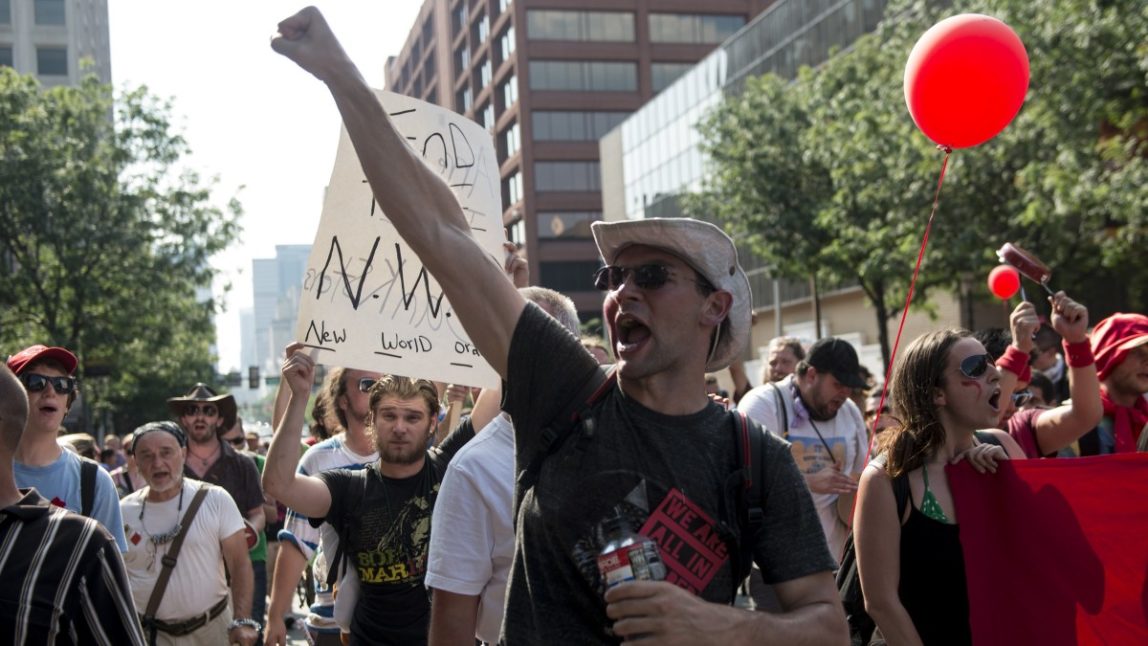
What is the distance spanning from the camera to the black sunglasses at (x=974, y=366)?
3.95 metres

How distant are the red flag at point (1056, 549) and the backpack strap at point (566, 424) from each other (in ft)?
5.94

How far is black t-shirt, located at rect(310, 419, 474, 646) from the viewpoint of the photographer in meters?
4.74

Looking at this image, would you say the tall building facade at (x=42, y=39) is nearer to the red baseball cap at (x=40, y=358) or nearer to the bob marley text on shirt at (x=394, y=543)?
the red baseball cap at (x=40, y=358)

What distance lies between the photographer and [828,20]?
43094 millimetres

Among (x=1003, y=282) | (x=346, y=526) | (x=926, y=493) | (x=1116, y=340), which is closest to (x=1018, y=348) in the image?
(x=1116, y=340)

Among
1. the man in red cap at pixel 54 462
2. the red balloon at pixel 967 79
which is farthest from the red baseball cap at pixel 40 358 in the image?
the red balloon at pixel 967 79

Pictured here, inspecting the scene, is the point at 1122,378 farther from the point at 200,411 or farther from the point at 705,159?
the point at 705,159

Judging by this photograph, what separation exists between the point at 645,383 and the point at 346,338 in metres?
2.20

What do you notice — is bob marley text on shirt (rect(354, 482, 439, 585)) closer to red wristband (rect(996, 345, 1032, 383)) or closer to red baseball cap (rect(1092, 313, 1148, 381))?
red wristband (rect(996, 345, 1032, 383))

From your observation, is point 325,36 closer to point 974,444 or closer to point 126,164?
point 974,444

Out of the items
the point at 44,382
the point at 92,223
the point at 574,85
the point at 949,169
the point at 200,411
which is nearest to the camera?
the point at 44,382

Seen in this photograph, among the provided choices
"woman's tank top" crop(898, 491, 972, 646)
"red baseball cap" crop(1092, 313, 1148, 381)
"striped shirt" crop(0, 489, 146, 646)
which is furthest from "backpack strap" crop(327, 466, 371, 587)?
"red baseball cap" crop(1092, 313, 1148, 381)

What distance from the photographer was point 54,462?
17.0 feet

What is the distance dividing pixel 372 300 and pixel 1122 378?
137 inches
